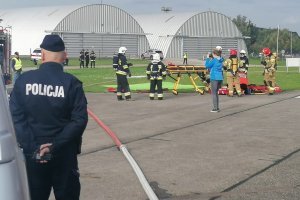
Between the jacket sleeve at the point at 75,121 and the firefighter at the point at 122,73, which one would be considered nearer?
the jacket sleeve at the point at 75,121

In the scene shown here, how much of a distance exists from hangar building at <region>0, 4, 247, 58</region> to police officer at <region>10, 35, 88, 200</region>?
70467 mm

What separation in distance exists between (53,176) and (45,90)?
65 centimetres

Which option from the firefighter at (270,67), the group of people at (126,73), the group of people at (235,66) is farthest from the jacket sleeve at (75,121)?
the firefighter at (270,67)

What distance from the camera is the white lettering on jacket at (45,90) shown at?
409 cm

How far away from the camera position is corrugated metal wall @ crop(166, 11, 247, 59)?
81.1m

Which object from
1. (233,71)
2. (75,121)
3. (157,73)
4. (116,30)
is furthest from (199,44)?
(75,121)

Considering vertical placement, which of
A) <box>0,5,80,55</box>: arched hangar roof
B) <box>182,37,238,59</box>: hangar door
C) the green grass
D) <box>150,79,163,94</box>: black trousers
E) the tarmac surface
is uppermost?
<box>0,5,80,55</box>: arched hangar roof

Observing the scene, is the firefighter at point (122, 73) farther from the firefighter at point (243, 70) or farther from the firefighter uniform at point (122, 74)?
the firefighter at point (243, 70)

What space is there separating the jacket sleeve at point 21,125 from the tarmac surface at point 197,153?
2153 millimetres

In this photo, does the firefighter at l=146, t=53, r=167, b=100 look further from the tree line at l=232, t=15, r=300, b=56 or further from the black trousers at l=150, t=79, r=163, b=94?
the tree line at l=232, t=15, r=300, b=56

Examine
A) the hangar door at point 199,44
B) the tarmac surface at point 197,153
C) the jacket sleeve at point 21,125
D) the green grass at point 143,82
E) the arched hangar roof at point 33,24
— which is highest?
the arched hangar roof at point 33,24

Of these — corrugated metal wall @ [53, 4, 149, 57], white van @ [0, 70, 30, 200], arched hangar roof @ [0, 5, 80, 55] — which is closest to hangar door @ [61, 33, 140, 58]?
corrugated metal wall @ [53, 4, 149, 57]

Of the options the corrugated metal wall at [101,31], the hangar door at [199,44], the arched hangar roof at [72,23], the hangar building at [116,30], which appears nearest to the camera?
the corrugated metal wall at [101,31]

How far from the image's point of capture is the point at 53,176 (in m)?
4.19
